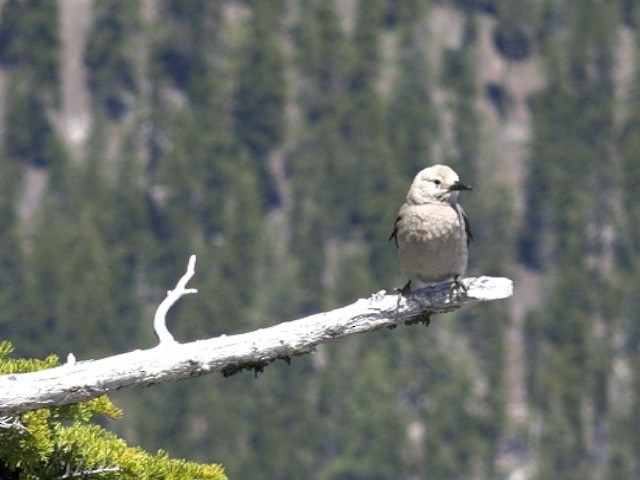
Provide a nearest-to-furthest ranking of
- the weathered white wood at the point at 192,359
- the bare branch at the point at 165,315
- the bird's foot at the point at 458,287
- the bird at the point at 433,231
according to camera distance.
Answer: the weathered white wood at the point at 192,359, the bare branch at the point at 165,315, the bird's foot at the point at 458,287, the bird at the point at 433,231

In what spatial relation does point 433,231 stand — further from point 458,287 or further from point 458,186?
point 458,287

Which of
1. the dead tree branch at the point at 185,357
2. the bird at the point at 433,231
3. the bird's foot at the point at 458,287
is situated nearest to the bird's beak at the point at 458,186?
the bird at the point at 433,231

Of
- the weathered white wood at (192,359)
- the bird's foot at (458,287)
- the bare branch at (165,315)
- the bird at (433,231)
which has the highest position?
the bird at (433,231)

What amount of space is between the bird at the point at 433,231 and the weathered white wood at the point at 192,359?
3.20m

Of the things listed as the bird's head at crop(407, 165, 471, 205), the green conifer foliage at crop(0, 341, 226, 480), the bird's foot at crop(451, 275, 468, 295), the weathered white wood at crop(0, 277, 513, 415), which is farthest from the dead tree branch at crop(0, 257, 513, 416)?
the bird's head at crop(407, 165, 471, 205)

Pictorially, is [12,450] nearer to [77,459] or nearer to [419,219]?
[77,459]

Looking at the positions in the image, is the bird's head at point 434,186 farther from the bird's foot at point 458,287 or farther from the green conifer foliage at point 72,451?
the green conifer foliage at point 72,451

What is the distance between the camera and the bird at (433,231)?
19656mm

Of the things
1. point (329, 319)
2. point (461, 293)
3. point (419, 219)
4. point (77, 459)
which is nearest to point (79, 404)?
point (77, 459)

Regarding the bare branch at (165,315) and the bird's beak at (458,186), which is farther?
the bird's beak at (458,186)

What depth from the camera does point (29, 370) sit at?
49.0 ft

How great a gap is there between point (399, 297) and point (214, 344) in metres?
2.26

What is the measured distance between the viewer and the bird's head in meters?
19.8

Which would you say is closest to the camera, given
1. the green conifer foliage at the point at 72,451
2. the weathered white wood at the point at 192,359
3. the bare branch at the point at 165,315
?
the weathered white wood at the point at 192,359
